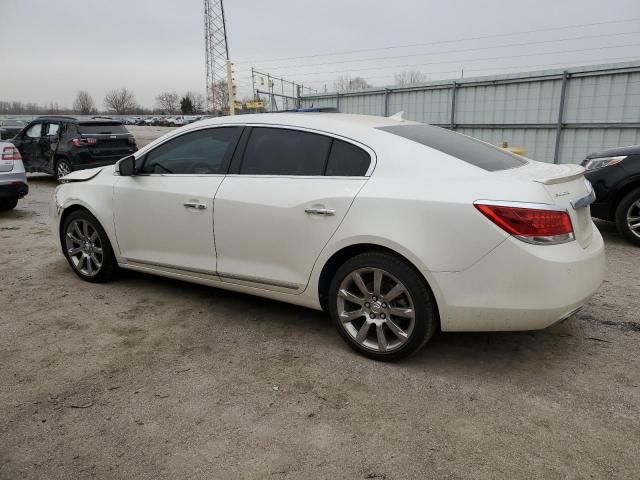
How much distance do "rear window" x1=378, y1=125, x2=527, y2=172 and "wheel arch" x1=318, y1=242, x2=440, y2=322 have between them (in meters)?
0.72

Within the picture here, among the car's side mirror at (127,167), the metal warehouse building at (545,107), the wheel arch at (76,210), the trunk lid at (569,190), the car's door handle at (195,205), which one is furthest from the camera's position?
the metal warehouse building at (545,107)

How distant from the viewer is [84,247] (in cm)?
477

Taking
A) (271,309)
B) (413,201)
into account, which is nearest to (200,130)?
(271,309)

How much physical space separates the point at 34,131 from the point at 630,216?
12.4 meters

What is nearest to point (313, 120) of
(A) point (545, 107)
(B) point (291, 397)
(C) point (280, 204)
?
(C) point (280, 204)

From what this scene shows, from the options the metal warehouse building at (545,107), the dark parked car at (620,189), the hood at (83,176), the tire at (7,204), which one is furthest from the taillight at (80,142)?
the dark parked car at (620,189)

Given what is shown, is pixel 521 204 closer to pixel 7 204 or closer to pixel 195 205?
pixel 195 205

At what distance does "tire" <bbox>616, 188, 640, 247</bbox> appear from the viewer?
592 centimetres

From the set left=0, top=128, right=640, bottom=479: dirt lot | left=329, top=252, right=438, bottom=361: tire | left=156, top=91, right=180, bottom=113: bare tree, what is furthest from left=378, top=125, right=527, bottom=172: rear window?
left=156, top=91, right=180, bottom=113: bare tree

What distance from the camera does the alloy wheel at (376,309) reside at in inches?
120

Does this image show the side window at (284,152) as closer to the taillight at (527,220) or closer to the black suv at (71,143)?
the taillight at (527,220)

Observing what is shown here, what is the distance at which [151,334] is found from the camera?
368 cm

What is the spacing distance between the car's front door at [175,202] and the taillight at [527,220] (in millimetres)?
1986

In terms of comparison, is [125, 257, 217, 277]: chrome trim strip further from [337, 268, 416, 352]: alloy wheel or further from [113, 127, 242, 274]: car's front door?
[337, 268, 416, 352]: alloy wheel
